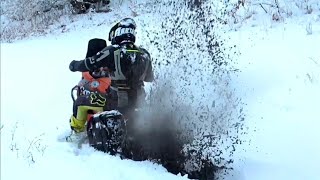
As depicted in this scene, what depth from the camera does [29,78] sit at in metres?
8.80

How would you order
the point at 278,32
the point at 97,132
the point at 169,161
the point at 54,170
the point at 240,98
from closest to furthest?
the point at 54,170
the point at 97,132
the point at 169,161
the point at 240,98
the point at 278,32

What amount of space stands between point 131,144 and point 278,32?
4.08 m

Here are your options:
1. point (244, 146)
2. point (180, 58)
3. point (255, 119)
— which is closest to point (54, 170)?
point (244, 146)

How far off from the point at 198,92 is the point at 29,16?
1084 cm

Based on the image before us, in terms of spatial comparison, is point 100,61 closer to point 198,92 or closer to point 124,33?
point 124,33

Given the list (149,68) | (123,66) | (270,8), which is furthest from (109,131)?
(270,8)

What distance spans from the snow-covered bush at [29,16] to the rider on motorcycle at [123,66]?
29.6ft

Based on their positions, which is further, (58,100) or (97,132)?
(58,100)

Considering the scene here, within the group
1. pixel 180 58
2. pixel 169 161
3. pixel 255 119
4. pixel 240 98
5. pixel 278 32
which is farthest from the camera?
pixel 278 32

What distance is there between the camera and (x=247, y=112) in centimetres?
660

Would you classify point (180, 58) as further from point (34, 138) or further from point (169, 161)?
point (34, 138)

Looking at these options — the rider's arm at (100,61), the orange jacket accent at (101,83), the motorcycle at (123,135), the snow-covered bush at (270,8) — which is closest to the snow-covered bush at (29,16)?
the snow-covered bush at (270,8)

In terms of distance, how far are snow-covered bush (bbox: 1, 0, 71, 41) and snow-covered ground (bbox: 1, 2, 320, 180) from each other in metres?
4.52

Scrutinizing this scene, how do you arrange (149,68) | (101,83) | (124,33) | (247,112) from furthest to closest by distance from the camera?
1. (247,112)
2. (101,83)
3. (149,68)
4. (124,33)
